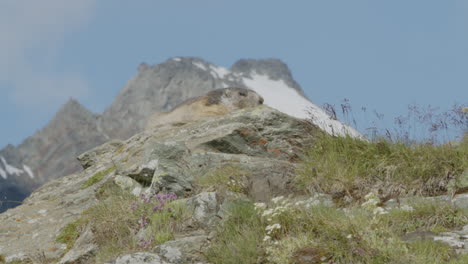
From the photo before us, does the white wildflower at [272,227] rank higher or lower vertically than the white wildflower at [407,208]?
higher

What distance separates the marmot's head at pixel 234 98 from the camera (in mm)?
17188

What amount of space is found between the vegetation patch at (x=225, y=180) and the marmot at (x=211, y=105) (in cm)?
633

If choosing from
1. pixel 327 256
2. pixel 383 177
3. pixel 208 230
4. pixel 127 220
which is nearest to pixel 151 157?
pixel 127 220

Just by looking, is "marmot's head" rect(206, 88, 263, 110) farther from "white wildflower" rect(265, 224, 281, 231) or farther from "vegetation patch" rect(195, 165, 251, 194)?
"white wildflower" rect(265, 224, 281, 231)

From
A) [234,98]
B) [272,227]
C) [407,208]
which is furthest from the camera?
[234,98]

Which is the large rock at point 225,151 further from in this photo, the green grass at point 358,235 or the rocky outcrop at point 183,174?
the green grass at point 358,235

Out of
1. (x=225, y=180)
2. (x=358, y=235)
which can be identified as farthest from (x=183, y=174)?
(x=358, y=235)

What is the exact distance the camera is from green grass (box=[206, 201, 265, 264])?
23.9ft

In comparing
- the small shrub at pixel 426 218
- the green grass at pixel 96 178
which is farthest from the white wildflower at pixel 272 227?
the green grass at pixel 96 178

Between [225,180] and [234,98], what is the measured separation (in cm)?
747

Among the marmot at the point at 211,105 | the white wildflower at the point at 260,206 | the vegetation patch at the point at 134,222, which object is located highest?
the marmot at the point at 211,105

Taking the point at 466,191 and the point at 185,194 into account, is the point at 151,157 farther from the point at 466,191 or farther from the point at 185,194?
the point at 466,191

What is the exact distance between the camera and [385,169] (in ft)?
33.1

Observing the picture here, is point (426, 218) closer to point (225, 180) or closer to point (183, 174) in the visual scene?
point (225, 180)
